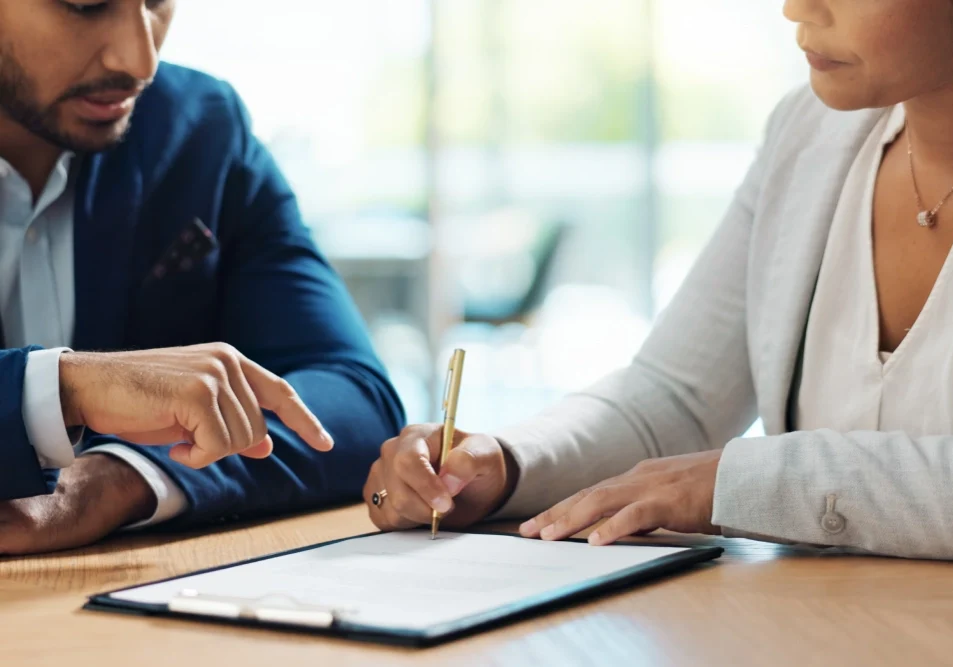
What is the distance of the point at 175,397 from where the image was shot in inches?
44.5

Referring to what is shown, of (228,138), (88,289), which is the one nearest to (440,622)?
(88,289)

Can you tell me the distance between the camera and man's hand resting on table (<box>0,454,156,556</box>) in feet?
3.74

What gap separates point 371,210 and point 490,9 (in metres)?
1.23

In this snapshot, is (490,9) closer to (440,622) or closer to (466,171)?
(466,171)

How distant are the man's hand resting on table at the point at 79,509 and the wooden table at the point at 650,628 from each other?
0.30ft

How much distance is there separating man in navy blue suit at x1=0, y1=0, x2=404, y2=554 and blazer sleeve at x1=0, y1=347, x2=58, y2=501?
0.14 metres

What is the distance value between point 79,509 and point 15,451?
0.30 ft

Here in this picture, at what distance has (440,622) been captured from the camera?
2.48 feet

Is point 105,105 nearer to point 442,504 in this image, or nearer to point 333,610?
point 442,504

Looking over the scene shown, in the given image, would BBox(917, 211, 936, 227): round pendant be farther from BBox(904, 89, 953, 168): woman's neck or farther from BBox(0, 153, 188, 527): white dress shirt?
BBox(0, 153, 188, 527): white dress shirt

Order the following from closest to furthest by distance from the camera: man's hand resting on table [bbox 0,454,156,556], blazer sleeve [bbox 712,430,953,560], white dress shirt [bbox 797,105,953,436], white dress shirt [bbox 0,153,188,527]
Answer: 1. blazer sleeve [bbox 712,430,953,560]
2. man's hand resting on table [bbox 0,454,156,556]
3. white dress shirt [bbox 797,105,953,436]
4. white dress shirt [bbox 0,153,188,527]

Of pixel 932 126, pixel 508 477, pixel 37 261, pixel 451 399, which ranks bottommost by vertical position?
pixel 508 477

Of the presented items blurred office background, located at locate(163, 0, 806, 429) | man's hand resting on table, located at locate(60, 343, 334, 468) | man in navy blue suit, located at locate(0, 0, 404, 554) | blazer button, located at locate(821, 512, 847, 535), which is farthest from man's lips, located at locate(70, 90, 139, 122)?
blurred office background, located at locate(163, 0, 806, 429)

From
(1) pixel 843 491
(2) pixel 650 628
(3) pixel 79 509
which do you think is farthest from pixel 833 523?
(3) pixel 79 509
